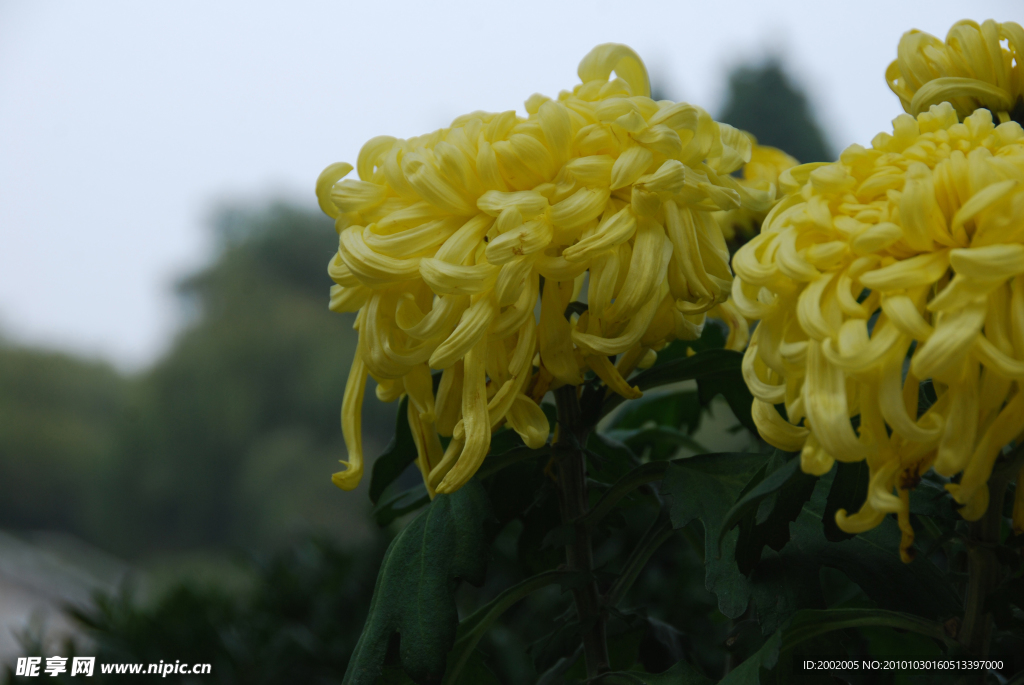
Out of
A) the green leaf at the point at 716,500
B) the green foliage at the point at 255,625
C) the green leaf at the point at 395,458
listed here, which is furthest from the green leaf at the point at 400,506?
A: the green foliage at the point at 255,625

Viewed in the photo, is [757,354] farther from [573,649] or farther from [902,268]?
[573,649]

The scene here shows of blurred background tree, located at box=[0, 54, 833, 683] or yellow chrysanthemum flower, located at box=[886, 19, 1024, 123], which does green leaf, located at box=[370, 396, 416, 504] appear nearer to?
yellow chrysanthemum flower, located at box=[886, 19, 1024, 123]

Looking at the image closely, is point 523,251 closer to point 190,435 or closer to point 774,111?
point 774,111

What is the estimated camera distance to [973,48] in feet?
1.80

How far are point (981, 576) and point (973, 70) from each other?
356 mm

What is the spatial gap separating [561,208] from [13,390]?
38.0 ft

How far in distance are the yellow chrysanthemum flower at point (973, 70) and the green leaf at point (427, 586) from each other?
45cm

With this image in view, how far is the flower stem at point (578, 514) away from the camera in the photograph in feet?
2.05

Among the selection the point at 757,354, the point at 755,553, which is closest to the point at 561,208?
the point at 757,354

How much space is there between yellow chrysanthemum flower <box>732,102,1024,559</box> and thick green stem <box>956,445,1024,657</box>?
3.5 inches

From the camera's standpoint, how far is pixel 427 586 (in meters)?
0.55

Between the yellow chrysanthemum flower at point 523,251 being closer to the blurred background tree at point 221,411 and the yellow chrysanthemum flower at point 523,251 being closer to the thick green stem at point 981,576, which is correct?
the thick green stem at point 981,576

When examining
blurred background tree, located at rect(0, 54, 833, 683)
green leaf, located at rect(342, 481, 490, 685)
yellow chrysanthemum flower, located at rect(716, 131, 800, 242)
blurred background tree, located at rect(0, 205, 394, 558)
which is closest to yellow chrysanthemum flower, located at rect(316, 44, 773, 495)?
green leaf, located at rect(342, 481, 490, 685)

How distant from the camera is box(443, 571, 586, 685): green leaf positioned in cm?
62
